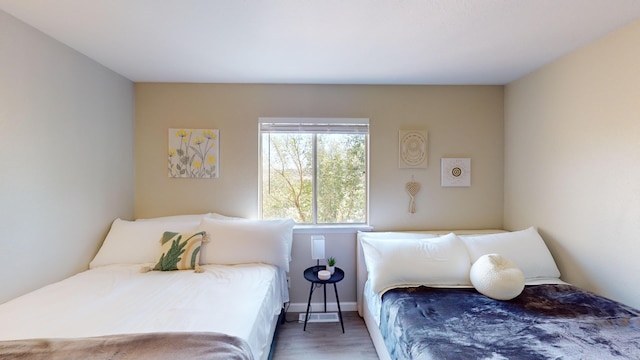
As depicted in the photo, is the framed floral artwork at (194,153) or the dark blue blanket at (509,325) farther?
the framed floral artwork at (194,153)

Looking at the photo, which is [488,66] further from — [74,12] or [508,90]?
[74,12]

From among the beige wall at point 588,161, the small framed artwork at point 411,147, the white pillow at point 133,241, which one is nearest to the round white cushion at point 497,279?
the beige wall at point 588,161

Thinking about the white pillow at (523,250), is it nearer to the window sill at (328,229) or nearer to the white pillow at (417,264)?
the white pillow at (417,264)

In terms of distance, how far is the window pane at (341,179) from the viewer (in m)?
2.72

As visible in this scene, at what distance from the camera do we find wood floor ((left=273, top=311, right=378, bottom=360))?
6.43 ft

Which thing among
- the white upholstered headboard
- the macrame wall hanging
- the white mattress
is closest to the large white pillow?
the white mattress

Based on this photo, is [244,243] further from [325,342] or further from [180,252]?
[325,342]

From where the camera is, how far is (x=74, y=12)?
1.51m

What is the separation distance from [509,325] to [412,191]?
1440mm

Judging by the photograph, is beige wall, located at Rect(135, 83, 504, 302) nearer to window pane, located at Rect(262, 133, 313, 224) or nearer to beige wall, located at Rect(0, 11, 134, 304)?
window pane, located at Rect(262, 133, 313, 224)

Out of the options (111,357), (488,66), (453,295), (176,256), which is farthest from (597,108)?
(176,256)

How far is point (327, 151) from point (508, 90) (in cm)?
200

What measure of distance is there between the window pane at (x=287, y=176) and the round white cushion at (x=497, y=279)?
156 centimetres

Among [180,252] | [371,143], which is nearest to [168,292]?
[180,252]
